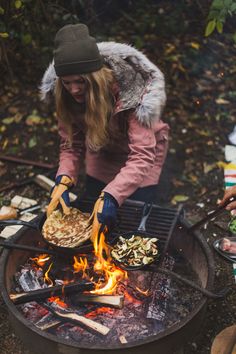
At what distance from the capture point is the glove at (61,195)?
407cm

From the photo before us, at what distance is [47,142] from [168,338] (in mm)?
3781

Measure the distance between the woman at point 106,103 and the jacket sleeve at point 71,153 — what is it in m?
0.01

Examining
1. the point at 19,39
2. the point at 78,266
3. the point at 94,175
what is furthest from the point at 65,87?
the point at 19,39

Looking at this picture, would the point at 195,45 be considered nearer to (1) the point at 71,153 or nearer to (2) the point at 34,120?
(2) the point at 34,120

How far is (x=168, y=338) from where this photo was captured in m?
3.19

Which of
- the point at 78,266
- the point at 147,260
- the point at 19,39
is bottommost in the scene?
the point at 78,266

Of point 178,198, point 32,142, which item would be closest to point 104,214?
point 178,198

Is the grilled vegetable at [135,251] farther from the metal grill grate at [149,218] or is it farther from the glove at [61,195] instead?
the glove at [61,195]

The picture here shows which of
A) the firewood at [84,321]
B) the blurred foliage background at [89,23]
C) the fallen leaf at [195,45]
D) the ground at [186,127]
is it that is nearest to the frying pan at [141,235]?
the firewood at [84,321]

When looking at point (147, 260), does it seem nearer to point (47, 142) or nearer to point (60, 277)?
point (60, 277)

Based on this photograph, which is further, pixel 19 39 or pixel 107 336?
pixel 19 39

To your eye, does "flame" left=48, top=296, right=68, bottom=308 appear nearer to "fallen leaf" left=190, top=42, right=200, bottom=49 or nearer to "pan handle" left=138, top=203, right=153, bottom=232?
"pan handle" left=138, top=203, right=153, bottom=232

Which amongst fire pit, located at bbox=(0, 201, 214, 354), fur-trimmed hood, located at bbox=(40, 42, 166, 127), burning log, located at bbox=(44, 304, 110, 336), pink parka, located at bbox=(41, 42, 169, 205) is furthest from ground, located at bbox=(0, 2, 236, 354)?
fur-trimmed hood, located at bbox=(40, 42, 166, 127)

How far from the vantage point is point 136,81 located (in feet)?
13.1
